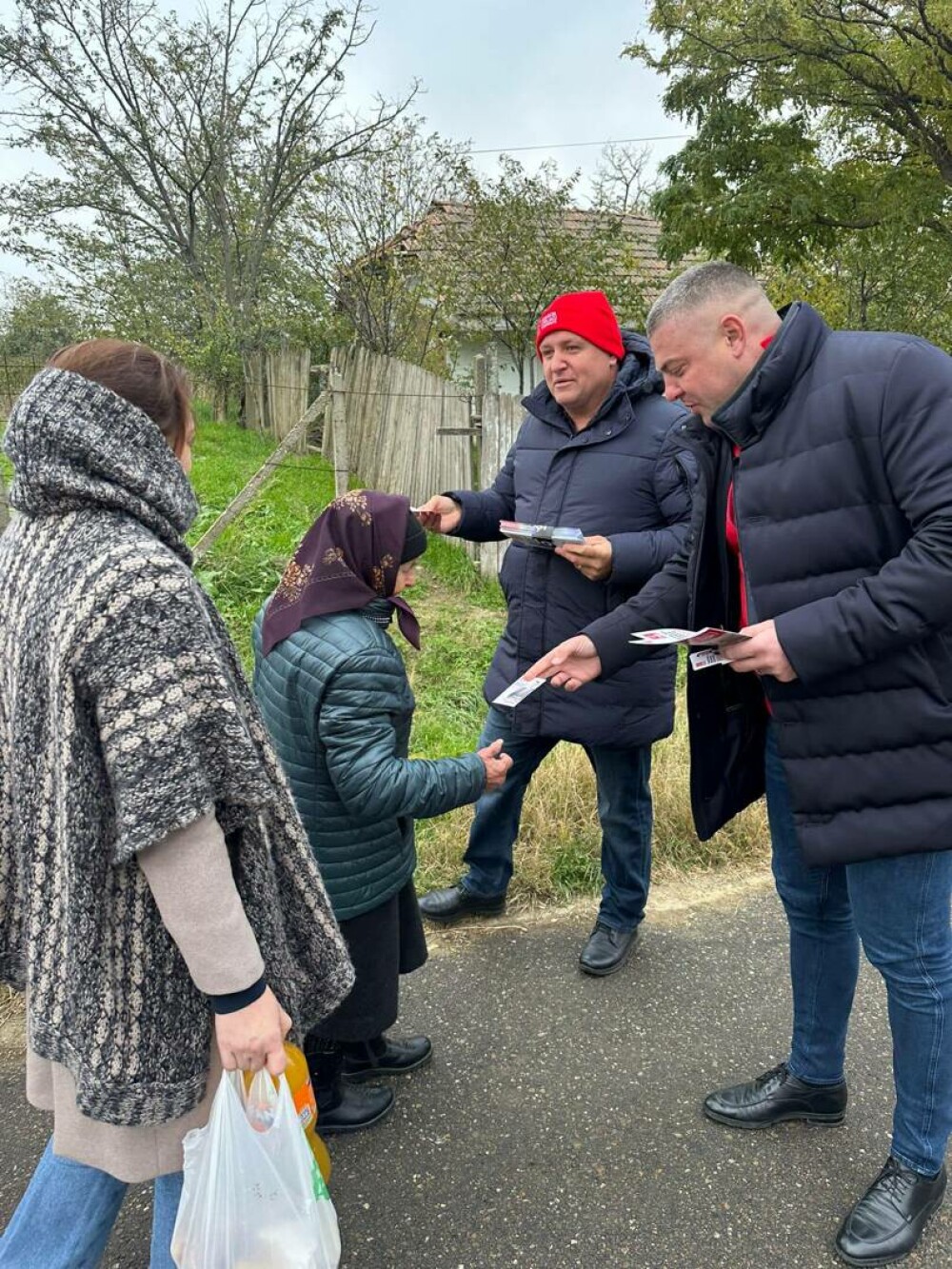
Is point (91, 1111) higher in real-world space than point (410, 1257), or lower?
higher

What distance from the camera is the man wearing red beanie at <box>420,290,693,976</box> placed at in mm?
2703

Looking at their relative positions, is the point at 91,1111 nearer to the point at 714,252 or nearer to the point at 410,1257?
the point at 410,1257

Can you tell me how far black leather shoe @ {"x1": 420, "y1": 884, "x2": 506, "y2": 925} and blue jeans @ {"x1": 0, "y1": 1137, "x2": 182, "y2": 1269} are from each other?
1719 millimetres

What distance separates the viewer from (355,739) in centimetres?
190

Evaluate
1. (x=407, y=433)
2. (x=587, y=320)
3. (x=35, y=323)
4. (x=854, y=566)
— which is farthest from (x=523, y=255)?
(x=35, y=323)

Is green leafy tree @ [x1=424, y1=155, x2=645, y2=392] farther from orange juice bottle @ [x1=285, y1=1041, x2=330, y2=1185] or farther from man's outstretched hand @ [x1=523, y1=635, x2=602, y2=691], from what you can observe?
orange juice bottle @ [x1=285, y1=1041, x2=330, y2=1185]

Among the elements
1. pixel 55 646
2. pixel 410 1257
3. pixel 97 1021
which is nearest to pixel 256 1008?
pixel 97 1021

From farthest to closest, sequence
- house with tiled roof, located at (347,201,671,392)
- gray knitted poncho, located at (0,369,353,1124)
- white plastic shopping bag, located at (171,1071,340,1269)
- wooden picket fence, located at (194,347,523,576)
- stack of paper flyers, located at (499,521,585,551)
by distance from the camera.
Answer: house with tiled roof, located at (347,201,671,392), wooden picket fence, located at (194,347,523,576), stack of paper flyers, located at (499,521,585,551), white plastic shopping bag, located at (171,1071,340,1269), gray knitted poncho, located at (0,369,353,1124)

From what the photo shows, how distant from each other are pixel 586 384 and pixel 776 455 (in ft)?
3.50

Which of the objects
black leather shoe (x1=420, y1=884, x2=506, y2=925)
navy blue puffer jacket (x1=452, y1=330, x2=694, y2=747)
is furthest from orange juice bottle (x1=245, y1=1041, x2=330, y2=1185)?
black leather shoe (x1=420, y1=884, x2=506, y2=925)

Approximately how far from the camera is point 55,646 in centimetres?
120

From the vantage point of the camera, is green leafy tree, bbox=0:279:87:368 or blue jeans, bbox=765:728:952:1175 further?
green leafy tree, bbox=0:279:87:368

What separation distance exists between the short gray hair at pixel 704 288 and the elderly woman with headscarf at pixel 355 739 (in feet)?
2.43

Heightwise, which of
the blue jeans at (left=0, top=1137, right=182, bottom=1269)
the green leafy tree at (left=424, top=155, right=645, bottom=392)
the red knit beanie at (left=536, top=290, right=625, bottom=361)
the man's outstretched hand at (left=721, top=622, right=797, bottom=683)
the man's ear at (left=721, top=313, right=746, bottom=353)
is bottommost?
the blue jeans at (left=0, top=1137, right=182, bottom=1269)
